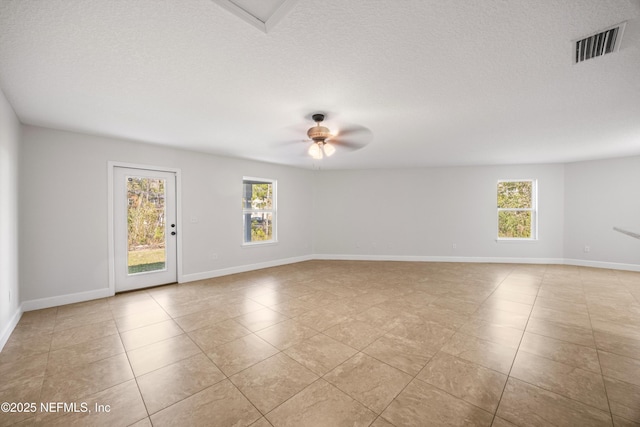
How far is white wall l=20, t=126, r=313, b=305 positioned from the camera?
323cm

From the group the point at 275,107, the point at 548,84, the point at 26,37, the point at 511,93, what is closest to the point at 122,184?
the point at 26,37

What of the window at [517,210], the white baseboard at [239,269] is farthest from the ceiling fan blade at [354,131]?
the window at [517,210]

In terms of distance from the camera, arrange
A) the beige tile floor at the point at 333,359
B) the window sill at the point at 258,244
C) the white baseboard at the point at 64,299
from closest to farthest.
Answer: the beige tile floor at the point at 333,359, the white baseboard at the point at 64,299, the window sill at the point at 258,244

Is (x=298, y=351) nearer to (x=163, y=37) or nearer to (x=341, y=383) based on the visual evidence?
(x=341, y=383)

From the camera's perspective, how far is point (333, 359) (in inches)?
82.8

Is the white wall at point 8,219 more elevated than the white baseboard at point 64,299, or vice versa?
the white wall at point 8,219

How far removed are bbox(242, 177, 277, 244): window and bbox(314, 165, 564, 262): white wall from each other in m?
1.42

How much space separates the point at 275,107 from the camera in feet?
8.80

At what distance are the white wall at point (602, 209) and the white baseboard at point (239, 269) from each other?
6437mm

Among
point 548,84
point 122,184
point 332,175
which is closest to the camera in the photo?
point 548,84

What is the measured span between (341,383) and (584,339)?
8.35 ft

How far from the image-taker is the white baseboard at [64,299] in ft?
10.5

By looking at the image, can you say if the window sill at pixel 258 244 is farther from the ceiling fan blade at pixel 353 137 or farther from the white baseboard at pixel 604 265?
the white baseboard at pixel 604 265

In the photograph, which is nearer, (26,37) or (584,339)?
(26,37)
